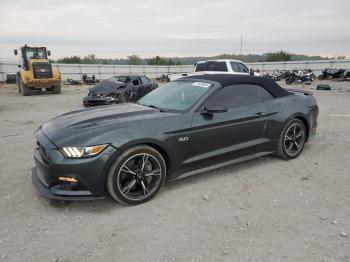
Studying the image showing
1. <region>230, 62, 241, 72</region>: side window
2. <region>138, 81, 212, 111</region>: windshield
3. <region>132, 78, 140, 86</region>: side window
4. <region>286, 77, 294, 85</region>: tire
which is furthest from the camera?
<region>286, 77, 294, 85</region>: tire

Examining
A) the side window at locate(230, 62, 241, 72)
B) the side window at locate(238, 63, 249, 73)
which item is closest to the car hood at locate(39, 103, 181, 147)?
the side window at locate(230, 62, 241, 72)

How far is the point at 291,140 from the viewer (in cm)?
510

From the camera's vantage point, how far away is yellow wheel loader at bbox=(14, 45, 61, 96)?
18094mm

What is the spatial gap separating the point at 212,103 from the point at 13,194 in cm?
291

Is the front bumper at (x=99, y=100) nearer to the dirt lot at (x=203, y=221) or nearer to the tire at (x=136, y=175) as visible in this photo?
the dirt lot at (x=203, y=221)

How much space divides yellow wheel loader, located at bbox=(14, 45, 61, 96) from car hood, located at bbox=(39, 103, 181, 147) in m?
15.8

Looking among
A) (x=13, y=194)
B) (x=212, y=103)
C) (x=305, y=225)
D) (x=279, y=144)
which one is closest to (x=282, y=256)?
(x=305, y=225)

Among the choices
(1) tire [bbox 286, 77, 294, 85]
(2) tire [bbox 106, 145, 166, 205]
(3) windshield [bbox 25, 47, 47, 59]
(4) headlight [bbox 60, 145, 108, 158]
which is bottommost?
(2) tire [bbox 106, 145, 166, 205]

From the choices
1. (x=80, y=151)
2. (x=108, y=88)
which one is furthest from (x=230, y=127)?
(x=108, y=88)

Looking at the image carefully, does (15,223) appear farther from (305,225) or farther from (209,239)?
(305,225)

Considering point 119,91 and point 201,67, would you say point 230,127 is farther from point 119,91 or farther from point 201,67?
point 201,67

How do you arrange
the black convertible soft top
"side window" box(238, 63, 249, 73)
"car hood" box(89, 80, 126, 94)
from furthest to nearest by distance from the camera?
"side window" box(238, 63, 249, 73)
"car hood" box(89, 80, 126, 94)
the black convertible soft top

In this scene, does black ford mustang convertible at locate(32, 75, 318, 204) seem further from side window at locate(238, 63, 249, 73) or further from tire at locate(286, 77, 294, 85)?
tire at locate(286, 77, 294, 85)

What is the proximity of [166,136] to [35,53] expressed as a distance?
19113 millimetres
